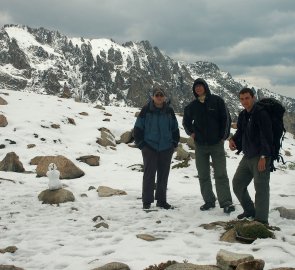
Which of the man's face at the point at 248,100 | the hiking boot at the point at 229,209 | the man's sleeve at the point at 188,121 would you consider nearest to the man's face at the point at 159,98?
the man's sleeve at the point at 188,121

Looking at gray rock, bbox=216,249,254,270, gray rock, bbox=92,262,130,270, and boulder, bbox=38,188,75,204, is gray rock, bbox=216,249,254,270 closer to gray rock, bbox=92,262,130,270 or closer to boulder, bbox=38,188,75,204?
gray rock, bbox=92,262,130,270

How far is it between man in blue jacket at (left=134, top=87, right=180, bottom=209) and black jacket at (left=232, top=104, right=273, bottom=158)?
85.0 inches

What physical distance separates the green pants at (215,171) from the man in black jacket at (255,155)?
962 millimetres

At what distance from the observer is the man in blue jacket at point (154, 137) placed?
10.9 metres

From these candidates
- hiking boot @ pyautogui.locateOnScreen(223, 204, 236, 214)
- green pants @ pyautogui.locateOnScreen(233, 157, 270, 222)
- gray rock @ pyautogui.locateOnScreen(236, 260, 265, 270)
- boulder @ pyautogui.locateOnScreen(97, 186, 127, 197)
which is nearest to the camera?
gray rock @ pyautogui.locateOnScreen(236, 260, 265, 270)

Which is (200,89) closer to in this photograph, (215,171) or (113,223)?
(215,171)

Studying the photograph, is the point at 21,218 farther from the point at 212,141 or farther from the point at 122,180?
the point at 122,180

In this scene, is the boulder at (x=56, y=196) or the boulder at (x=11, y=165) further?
the boulder at (x=11, y=165)

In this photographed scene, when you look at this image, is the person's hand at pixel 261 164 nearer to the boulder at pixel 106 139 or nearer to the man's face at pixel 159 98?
the man's face at pixel 159 98

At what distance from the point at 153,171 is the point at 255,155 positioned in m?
3.09

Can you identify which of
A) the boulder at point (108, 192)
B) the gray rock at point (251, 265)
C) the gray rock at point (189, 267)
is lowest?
the gray rock at point (189, 267)

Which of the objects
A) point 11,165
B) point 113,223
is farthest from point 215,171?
point 11,165

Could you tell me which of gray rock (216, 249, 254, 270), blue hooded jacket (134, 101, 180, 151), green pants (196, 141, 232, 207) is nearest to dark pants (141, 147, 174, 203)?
blue hooded jacket (134, 101, 180, 151)

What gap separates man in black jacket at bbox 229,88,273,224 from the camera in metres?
8.52
